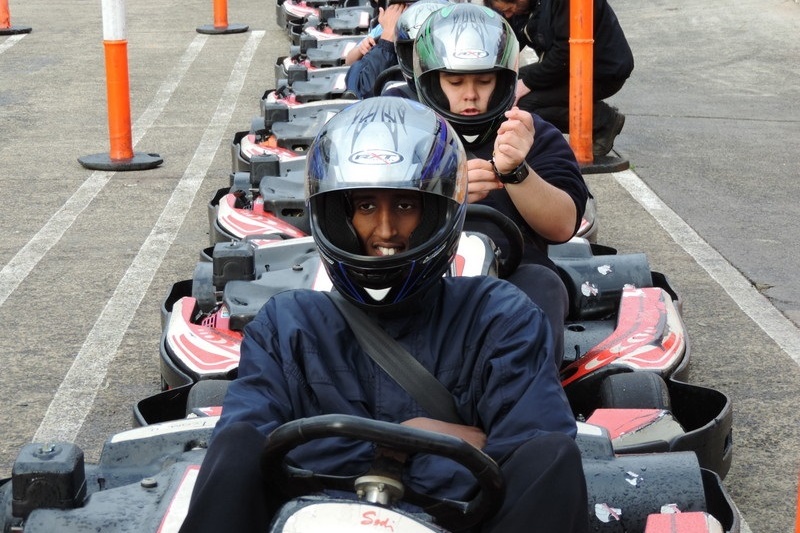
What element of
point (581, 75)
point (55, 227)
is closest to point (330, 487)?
point (55, 227)

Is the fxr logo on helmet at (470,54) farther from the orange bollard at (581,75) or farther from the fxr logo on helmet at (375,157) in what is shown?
the orange bollard at (581,75)

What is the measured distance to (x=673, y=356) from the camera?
4.46 meters

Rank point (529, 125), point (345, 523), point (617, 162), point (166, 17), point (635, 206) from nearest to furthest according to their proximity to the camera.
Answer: point (345, 523) < point (529, 125) < point (635, 206) < point (617, 162) < point (166, 17)

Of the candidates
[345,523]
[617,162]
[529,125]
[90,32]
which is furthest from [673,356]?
[90,32]

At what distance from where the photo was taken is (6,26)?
52.1 ft

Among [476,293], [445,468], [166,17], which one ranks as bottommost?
[166,17]

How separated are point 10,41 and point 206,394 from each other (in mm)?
12444

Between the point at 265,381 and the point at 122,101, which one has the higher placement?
the point at 265,381

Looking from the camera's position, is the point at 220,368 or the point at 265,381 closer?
the point at 265,381

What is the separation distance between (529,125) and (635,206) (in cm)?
430

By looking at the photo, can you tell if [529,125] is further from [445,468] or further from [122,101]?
[122,101]

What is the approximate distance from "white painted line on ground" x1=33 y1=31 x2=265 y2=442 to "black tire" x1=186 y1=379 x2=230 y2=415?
2.87ft

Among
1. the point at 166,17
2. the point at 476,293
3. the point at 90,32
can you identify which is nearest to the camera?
the point at 476,293

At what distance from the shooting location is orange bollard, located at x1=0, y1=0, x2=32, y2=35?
1577 cm
